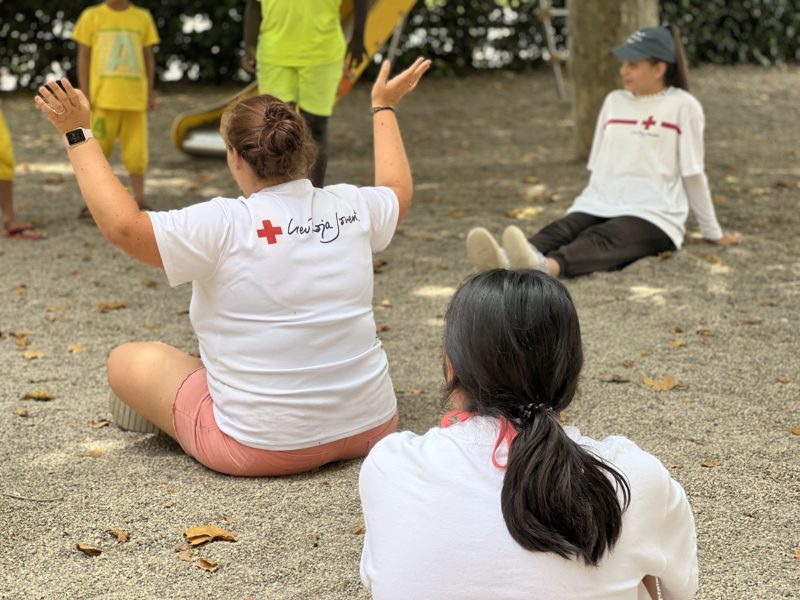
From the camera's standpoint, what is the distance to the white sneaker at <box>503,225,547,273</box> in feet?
18.3

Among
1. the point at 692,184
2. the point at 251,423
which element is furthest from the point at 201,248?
the point at 692,184

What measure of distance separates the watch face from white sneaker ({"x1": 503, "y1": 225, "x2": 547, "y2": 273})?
2.83m

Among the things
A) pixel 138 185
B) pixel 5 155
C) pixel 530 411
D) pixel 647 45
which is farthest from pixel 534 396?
pixel 138 185

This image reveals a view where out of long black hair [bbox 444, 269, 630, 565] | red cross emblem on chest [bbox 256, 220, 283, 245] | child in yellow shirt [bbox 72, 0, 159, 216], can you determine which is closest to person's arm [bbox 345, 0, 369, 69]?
child in yellow shirt [bbox 72, 0, 159, 216]

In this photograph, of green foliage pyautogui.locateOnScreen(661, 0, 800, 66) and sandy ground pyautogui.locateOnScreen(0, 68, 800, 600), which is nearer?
sandy ground pyautogui.locateOnScreen(0, 68, 800, 600)

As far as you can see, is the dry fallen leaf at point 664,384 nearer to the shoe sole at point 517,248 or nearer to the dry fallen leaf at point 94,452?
the shoe sole at point 517,248

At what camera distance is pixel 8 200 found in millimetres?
6828

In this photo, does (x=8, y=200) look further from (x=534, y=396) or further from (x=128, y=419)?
(x=534, y=396)

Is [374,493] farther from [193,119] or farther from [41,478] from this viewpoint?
[193,119]

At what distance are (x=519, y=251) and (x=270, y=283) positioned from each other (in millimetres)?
2552

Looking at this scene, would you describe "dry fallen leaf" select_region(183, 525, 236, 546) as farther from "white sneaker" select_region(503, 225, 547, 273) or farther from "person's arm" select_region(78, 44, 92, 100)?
"person's arm" select_region(78, 44, 92, 100)

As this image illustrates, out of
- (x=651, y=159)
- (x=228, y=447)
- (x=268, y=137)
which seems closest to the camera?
(x=268, y=137)

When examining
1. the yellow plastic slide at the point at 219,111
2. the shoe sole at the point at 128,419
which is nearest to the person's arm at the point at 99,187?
the shoe sole at the point at 128,419

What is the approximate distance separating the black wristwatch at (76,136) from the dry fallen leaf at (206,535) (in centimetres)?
116
